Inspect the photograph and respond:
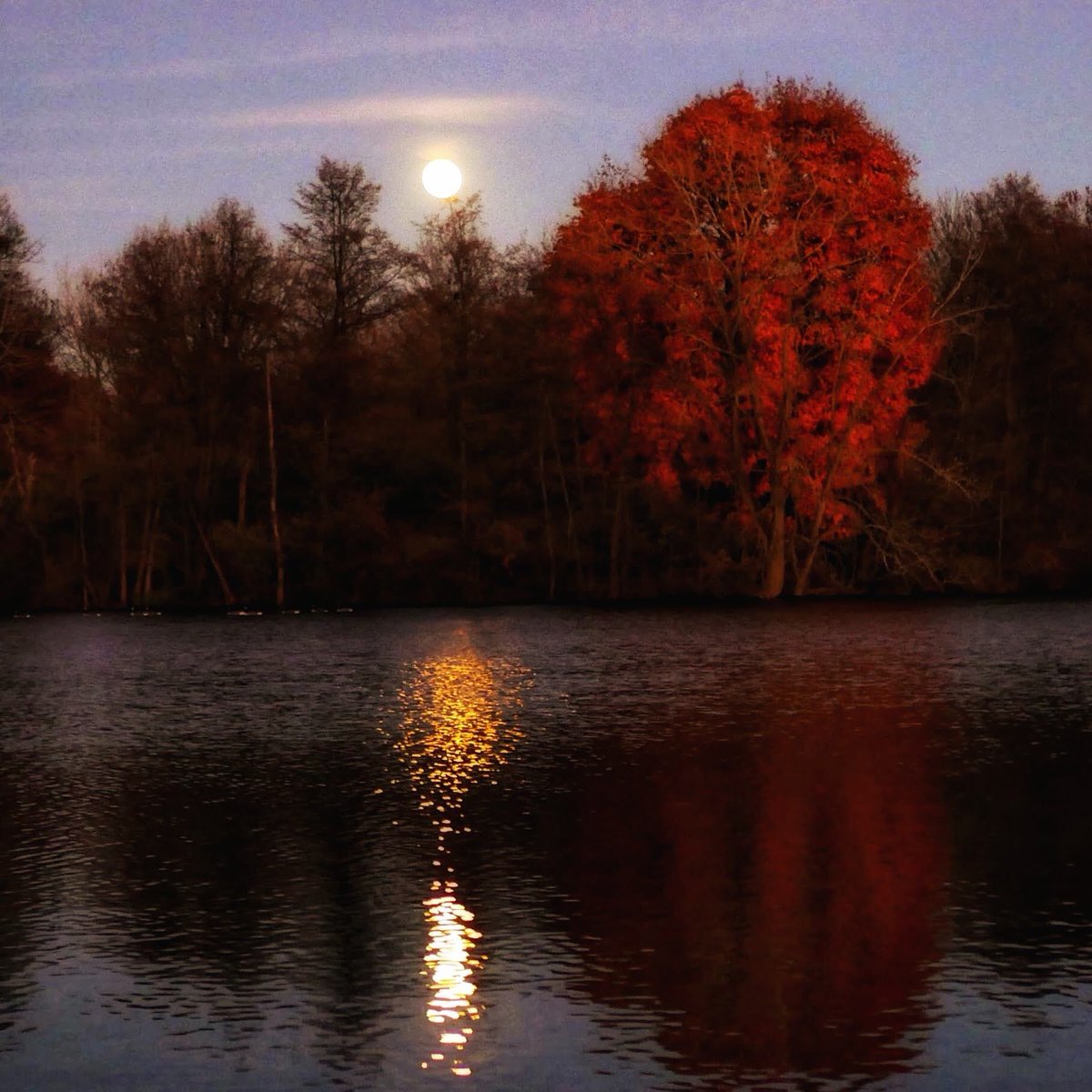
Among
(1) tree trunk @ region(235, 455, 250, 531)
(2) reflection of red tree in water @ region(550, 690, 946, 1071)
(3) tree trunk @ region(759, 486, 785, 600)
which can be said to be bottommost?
(2) reflection of red tree in water @ region(550, 690, 946, 1071)

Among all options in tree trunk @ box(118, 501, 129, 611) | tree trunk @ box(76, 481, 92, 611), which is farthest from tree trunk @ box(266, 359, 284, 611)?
tree trunk @ box(76, 481, 92, 611)

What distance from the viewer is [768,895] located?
1150 centimetres

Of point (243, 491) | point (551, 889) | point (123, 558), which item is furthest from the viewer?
point (123, 558)

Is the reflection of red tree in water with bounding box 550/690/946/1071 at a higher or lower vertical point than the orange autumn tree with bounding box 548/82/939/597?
lower

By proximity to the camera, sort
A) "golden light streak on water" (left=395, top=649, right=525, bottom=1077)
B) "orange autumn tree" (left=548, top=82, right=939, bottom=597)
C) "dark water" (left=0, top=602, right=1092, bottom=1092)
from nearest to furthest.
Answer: "dark water" (left=0, top=602, right=1092, bottom=1092) < "golden light streak on water" (left=395, top=649, right=525, bottom=1077) < "orange autumn tree" (left=548, top=82, right=939, bottom=597)

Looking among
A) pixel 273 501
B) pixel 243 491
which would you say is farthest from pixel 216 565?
pixel 273 501

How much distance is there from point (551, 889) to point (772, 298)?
1743 inches

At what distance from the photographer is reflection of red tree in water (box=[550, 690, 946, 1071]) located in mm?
8477

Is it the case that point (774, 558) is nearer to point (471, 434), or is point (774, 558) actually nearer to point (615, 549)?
point (615, 549)

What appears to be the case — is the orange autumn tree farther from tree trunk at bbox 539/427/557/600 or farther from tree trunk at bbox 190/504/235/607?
tree trunk at bbox 190/504/235/607

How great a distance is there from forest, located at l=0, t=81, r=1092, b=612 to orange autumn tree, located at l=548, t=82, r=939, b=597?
10.8 inches

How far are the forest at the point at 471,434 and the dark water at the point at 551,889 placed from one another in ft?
108

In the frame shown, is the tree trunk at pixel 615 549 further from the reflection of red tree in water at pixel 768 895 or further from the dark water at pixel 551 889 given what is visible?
the reflection of red tree in water at pixel 768 895

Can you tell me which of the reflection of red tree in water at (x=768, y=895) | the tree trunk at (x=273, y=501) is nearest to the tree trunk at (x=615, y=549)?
the tree trunk at (x=273, y=501)
